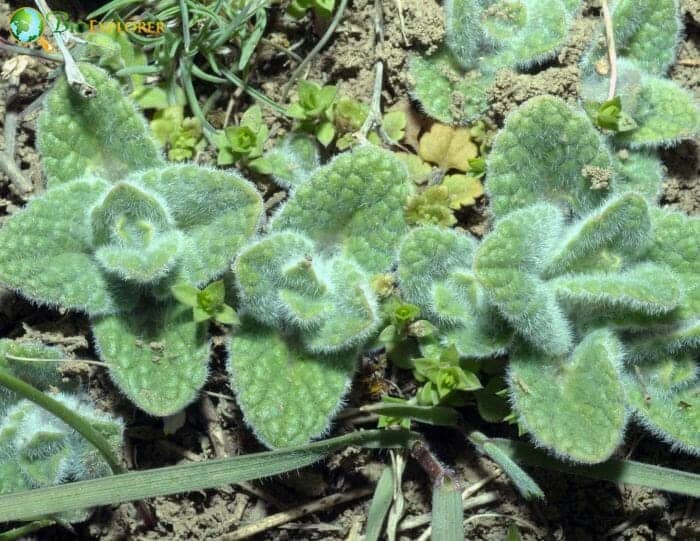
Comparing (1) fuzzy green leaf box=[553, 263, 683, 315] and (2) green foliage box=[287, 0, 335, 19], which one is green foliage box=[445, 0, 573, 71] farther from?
(1) fuzzy green leaf box=[553, 263, 683, 315]

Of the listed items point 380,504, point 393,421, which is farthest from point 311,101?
point 380,504

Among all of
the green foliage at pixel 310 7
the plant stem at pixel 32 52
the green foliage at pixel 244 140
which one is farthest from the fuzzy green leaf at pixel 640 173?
the plant stem at pixel 32 52

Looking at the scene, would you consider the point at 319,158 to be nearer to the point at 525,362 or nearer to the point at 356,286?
the point at 356,286

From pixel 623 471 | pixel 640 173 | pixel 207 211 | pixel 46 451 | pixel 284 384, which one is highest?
pixel 640 173

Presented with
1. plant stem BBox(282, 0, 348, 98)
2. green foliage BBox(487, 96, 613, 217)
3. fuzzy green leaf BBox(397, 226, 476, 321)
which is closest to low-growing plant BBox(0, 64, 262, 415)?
fuzzy green leaf BBox(397, 226, 476, 321)

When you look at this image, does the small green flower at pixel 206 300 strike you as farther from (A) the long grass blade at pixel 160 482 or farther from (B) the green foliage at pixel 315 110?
(B) the green foliage at pixel 315 110

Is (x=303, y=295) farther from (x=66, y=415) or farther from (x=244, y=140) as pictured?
(x=66, y=415)

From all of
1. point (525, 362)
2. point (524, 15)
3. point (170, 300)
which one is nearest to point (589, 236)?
point (525, 362)
